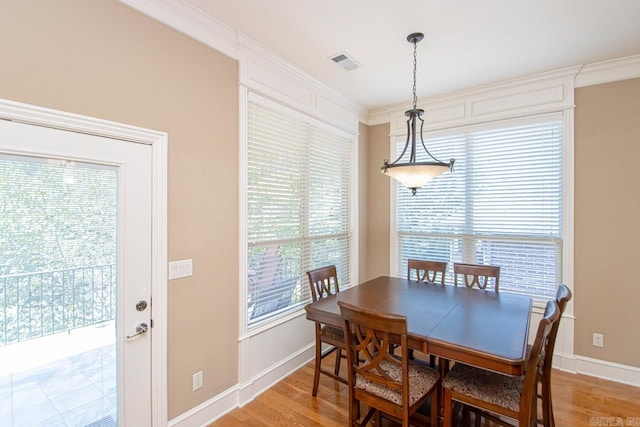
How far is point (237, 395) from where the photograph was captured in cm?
243

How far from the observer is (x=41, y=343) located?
59.1 inches

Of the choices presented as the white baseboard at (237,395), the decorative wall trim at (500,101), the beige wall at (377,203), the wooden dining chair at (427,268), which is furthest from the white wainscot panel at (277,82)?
the white baseboard at (237,395)

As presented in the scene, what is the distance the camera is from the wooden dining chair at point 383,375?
1.68 meters

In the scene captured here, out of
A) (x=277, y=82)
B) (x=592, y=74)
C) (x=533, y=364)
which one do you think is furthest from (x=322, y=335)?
(x=592, y=74)

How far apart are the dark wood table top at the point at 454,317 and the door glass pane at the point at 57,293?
4.39 feet

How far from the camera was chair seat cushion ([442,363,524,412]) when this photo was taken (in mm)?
1691

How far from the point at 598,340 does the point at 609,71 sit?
2.54 m

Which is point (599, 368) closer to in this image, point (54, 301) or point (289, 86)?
point (289, 86)

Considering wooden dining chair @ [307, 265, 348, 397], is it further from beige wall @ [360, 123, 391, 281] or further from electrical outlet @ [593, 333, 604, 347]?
electrical outlet @ [593, 333, 604, 347]

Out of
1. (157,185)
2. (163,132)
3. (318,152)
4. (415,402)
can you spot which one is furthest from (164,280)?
(318,152)

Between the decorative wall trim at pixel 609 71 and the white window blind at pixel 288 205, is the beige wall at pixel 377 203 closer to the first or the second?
the white window blind at pixel 288 205

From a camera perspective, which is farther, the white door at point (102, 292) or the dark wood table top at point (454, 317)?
the dark wood table top at point (454, 317)

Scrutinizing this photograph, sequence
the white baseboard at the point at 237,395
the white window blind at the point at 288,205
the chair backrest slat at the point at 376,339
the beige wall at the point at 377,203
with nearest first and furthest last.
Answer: the chair backrest slat at the point at 376,339
the white baseboard at the point at 237,395
the white window blind at the point at 288,205
the beige wall at the point at 377,203

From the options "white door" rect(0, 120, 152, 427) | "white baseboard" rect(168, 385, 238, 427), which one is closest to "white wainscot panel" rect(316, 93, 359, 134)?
"white door" rect(0, 120, 152, 427)
